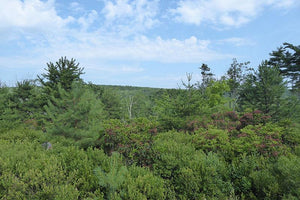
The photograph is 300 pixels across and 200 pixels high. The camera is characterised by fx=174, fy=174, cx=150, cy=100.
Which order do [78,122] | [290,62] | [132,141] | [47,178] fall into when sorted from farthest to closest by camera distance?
1. [290,62]
2. [78,122]
3. [132,141]
4. [47,178]

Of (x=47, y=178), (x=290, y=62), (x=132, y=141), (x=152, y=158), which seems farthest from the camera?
(x=290, y=62)

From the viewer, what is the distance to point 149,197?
424cm

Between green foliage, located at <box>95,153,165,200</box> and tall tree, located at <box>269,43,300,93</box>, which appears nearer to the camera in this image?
green foliage, located at <box>95,153,165,200</box>

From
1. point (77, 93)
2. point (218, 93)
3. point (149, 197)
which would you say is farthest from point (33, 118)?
point (218, 93)

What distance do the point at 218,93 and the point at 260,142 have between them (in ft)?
56.9

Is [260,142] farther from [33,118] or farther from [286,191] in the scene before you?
[33,118]

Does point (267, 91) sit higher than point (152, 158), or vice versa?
point (267, 91)

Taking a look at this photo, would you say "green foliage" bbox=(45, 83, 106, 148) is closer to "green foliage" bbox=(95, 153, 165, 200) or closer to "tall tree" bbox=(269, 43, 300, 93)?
"green foliage" bbox=(95, 153, 165, 200)

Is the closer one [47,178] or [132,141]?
[47,178]

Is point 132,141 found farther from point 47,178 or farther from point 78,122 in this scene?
point 47,178

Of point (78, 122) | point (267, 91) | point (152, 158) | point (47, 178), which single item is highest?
point (267, 91)

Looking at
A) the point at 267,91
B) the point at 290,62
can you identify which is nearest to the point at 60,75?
the point at 267,91

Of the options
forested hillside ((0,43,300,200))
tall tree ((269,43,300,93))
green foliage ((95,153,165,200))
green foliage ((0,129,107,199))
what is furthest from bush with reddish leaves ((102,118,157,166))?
tall tree ((269,43,300,93))

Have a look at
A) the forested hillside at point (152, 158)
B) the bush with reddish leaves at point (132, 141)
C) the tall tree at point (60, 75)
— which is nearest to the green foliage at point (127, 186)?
the forested hillside at point (152, 158)
